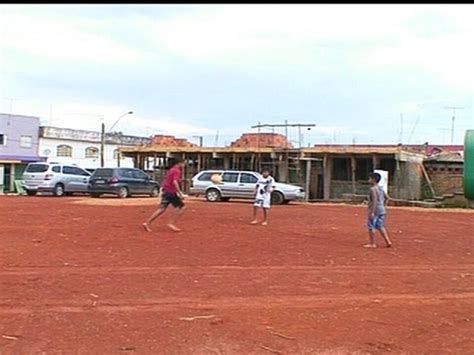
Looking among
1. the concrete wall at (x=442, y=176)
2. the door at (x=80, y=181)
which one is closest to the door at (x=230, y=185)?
the door at (x=80, y=181)

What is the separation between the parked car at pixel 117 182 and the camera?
31.3 meters

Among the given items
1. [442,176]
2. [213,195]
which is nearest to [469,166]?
[213,195]

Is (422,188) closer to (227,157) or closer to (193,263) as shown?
(227,157)

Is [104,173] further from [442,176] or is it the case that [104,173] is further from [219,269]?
[219,269]

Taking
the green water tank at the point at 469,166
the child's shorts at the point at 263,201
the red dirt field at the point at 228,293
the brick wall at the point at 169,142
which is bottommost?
the red dirt field at the point at 228,293

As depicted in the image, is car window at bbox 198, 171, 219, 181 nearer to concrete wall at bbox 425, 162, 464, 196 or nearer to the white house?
concrete wall at bbox 425, 162, 464, 196

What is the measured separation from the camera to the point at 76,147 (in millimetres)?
59531

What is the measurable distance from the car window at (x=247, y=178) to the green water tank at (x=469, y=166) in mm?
27730

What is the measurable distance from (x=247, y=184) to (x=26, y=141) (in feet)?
91.2

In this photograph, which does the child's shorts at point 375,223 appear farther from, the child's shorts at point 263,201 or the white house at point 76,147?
the white house at point 76,147

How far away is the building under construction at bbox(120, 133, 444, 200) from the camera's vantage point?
128ft

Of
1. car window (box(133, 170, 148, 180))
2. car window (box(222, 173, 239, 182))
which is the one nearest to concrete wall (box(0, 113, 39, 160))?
car window (box(133, 170, 148, 180))

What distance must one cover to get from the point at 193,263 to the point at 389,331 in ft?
15.1

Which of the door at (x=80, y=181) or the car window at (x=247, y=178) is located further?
the door at (x=80, y=181)
